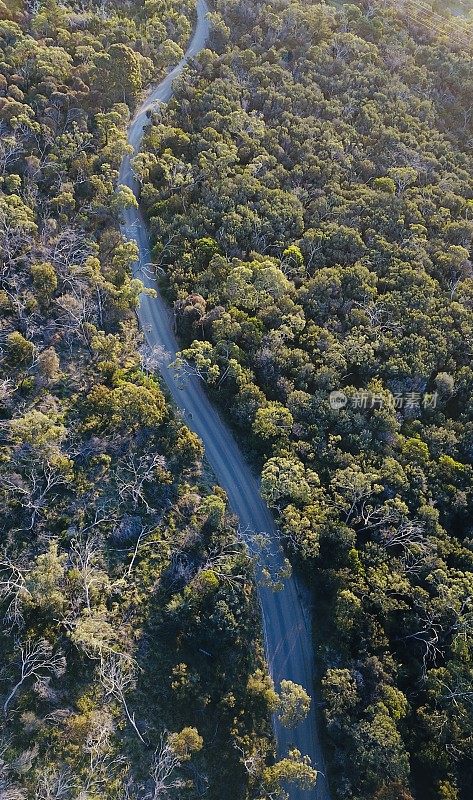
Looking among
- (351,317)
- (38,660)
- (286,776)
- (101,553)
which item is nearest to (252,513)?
(101,553)

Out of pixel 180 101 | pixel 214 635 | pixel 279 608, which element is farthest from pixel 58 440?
pixel 180 101

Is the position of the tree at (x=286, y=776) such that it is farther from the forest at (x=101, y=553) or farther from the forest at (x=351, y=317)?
the forest at (x=351, y=317)

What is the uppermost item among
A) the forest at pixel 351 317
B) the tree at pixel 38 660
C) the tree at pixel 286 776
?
the forest at pixel 351 317

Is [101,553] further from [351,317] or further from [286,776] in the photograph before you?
[351,317]

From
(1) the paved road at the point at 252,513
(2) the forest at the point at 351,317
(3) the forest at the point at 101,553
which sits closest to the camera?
(3) the forest at the point at 101,553

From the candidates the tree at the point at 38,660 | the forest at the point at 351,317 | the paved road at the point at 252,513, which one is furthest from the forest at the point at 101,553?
the forest at the point at 351,317

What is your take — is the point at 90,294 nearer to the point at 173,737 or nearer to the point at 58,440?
the point at 58,440

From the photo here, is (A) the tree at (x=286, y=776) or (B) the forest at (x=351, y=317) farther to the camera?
(B) the forest at (x=351, y=317)

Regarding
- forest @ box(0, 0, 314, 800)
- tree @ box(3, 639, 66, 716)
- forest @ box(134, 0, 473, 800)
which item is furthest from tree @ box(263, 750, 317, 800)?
tree @ box(3, 639, 66, 716)
